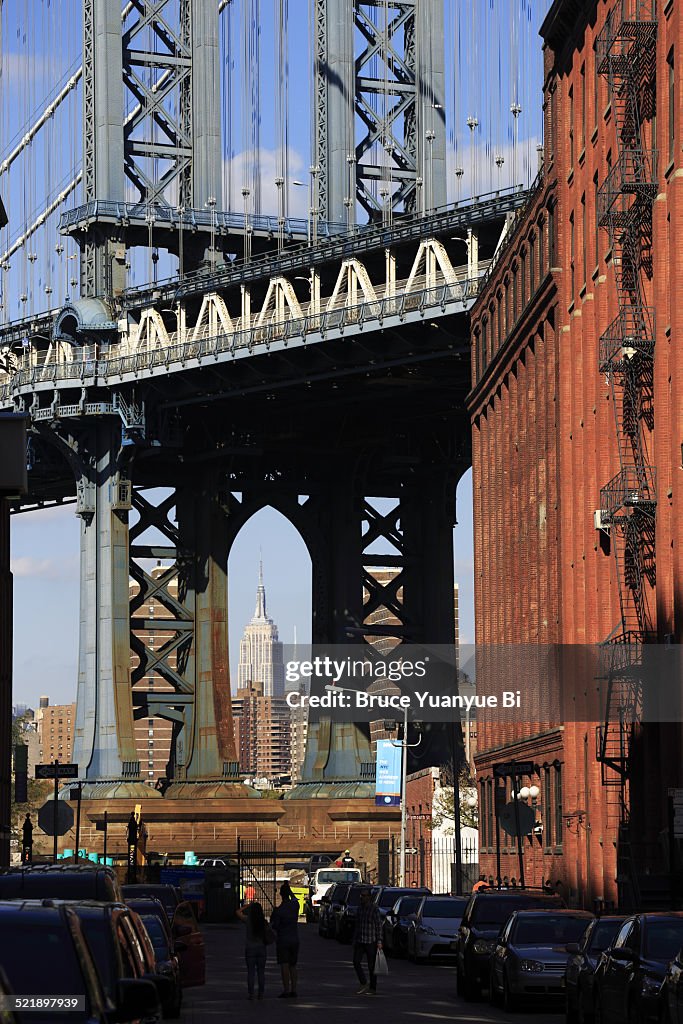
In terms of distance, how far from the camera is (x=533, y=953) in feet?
98.3

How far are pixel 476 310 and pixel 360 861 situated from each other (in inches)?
1148

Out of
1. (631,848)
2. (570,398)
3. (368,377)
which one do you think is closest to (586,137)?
(570,398)

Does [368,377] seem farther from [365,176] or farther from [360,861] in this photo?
[360,861]

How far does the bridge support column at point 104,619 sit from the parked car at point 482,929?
2445 inches

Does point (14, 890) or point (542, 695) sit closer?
point (14, 890)

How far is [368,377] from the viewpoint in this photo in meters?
91.0

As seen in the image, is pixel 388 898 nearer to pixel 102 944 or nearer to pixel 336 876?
pixel 336 876

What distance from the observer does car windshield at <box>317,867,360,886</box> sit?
72.1 m

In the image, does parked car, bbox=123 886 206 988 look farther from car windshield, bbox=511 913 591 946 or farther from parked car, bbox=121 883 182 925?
car windshield, bbox=511 913 591 946

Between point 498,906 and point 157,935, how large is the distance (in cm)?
843

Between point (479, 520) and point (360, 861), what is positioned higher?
point (479, 520)

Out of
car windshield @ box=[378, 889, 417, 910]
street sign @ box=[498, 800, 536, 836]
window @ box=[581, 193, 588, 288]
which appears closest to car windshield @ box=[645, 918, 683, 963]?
street sign @ box=[498, 800, 536, 836]

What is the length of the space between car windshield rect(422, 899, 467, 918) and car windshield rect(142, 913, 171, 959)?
1508 centimetres

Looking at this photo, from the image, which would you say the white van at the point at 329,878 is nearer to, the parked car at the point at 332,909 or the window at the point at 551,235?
the parked car at the point at 332,909
